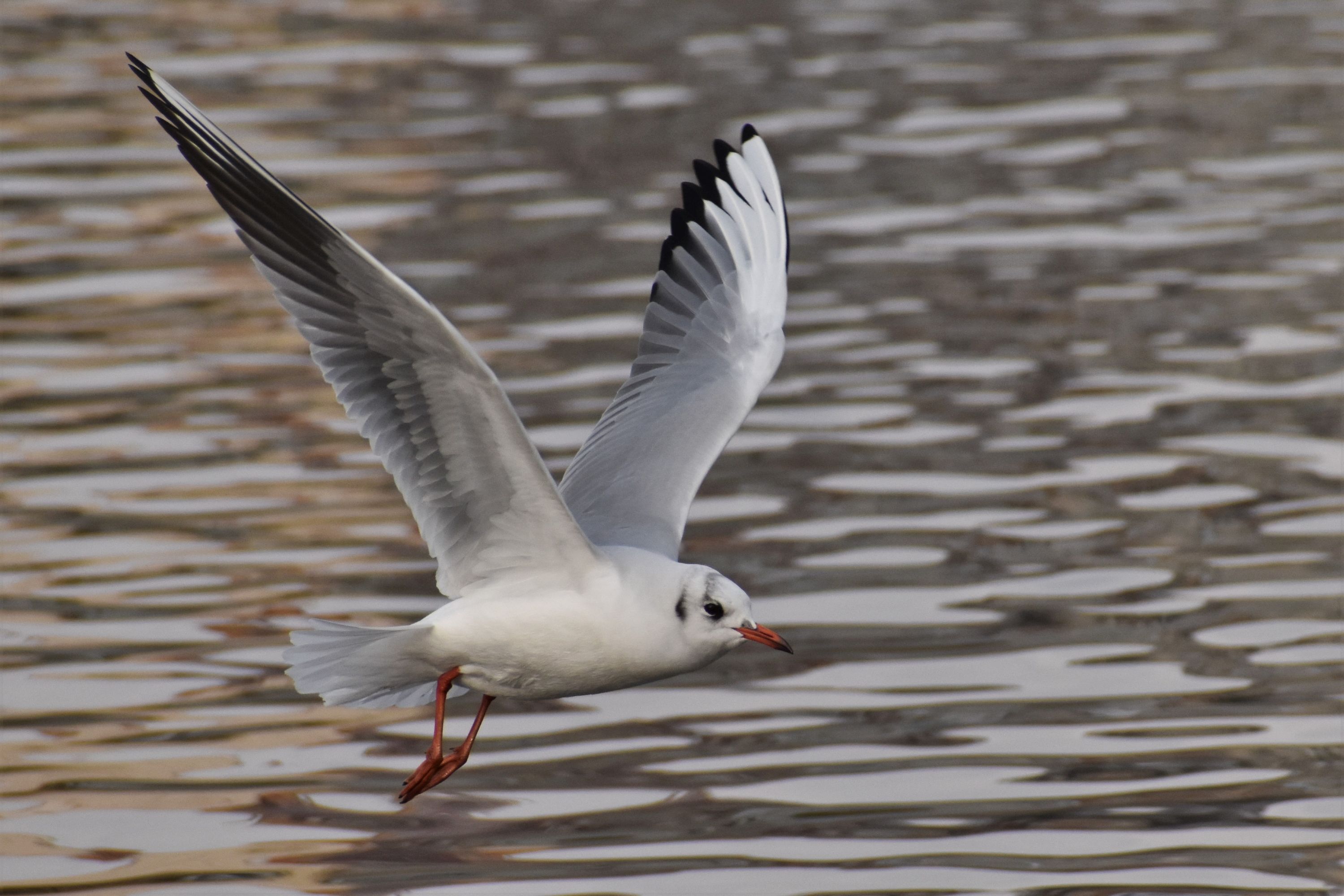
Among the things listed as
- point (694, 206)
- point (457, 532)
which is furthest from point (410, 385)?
point (694, 206)

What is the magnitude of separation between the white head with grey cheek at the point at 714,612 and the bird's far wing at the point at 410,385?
11.7 inches

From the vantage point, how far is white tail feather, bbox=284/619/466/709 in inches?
249

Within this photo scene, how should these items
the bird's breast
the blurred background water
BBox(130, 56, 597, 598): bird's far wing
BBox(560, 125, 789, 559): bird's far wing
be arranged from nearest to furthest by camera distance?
BBox(130, 56, 597, 598): bird's far wing → the bird's breast → BBox(560, 125, 789, 559): bird's far wing → the blurred background water

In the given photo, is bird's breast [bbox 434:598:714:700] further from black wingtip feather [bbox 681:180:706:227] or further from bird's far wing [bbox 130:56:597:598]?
black wingtip feather [bbox 681:180:706:227]

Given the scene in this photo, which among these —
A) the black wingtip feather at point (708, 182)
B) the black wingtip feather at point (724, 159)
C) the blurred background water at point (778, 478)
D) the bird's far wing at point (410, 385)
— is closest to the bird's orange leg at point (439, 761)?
the bird's far wing at point (410, 385)

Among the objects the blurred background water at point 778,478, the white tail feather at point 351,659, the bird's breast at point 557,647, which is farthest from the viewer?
the blurred background water at point 778,478

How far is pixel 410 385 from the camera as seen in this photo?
6.07 metres

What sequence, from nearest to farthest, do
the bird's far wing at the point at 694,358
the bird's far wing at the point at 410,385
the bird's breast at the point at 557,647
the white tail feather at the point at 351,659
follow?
the bird's far wing at the point at 410,385, the bird's breast at the point at 557,647, the white tail feather at the point at 351,659, the bird's far wing at the point at 694,358

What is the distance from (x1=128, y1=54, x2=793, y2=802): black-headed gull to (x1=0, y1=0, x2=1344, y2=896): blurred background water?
1343 millimetres

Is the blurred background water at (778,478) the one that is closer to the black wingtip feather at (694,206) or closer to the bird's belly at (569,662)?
the bird's belly at (569,662)

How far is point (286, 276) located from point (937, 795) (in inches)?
130

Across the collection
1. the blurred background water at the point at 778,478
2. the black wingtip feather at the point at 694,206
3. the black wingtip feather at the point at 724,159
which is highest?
the black wingtip feather at the point at 724,159

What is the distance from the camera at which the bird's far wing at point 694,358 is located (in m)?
7.08

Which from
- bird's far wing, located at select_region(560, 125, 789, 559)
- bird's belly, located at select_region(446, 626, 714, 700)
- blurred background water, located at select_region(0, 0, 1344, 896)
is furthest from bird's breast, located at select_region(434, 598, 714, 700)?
blurred background water, located at select_region(0, 0, 1344, 896)
